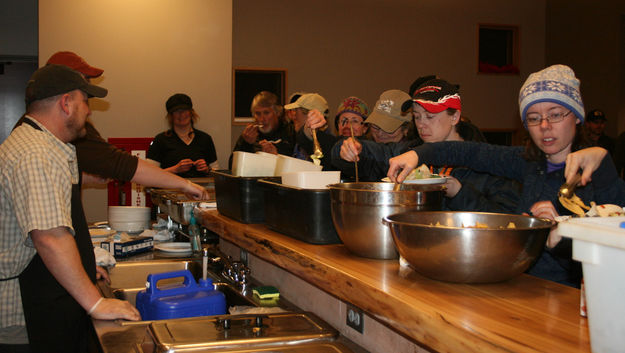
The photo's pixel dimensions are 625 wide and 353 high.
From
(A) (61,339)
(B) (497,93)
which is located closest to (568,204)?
(A) (61,339)

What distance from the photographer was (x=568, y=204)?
1.22 meters

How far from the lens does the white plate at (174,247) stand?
3123 millimetres

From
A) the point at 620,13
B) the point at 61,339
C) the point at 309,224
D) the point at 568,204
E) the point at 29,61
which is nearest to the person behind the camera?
the point at 568,204

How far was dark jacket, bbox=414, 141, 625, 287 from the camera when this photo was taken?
1.68 m

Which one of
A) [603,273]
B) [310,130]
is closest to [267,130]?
[310,130]

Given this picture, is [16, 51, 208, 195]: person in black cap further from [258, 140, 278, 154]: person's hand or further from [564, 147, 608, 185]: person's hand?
[564, 147, 608, 185]: person's hand

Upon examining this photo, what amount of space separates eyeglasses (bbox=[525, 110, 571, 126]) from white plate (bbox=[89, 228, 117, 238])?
2.50 m

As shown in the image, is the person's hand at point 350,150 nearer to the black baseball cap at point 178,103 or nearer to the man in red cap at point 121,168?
the man in red cap at point 121,168

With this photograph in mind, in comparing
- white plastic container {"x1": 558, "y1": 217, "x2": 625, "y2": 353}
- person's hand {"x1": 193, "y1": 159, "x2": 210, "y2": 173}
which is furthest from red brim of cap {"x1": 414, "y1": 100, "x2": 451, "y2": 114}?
person's hand {"x1": 193, "y1": 159, "x2": 210, "y2": 173}

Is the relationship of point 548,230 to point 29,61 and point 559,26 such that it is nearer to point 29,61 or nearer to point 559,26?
point 29,61

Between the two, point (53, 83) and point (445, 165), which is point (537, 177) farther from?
point (53, 83)

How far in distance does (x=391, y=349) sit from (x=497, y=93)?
330 inches

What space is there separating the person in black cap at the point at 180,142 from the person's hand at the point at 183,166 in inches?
8.9

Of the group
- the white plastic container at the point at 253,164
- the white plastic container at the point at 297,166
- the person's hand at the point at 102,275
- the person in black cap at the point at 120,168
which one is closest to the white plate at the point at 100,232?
the person in black cap at the point at 120,168
